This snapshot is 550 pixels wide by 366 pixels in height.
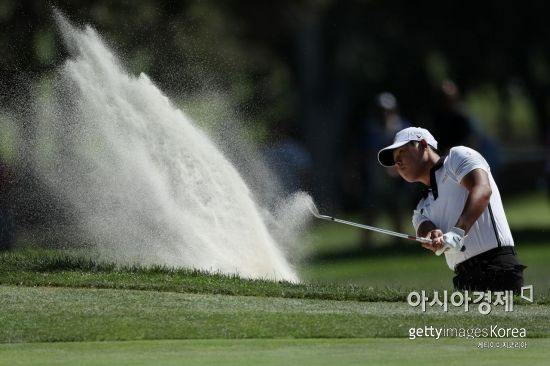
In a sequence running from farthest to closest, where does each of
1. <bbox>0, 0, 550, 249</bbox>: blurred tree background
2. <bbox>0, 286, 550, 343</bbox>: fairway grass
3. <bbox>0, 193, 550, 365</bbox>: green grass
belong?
<bbox>0, 0, 550, 249</bbox>: blurred tree background < <bbox>0, 286, 550, 343</bbox>: fairway grass < <bbox>0, 193, 550, 365</bbox>: green grass

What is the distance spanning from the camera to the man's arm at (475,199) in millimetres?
9797

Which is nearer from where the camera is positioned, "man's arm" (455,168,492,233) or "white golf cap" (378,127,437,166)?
"man's arm" (455,168,492,233)

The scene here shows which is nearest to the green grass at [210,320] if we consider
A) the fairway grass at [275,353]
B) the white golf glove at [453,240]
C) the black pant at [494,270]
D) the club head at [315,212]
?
the fairway grass at [275,353]

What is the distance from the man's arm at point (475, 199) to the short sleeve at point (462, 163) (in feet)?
0.18

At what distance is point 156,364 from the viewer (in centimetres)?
798

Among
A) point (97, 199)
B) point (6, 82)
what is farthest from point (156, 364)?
point (6, 82)

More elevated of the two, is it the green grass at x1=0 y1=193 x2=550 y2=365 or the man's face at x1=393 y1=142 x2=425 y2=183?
the man's face at x1=393 y1=142 x2=425 y2=183

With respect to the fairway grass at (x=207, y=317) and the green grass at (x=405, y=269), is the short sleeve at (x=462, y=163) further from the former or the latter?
the green grass at (x=405, y=269)

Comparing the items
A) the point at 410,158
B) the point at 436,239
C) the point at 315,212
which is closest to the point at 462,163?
the point at 410,158

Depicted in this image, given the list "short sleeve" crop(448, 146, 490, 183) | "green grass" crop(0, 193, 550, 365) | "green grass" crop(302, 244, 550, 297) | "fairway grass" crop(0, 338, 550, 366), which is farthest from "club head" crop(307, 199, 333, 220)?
"green grass" crop(302, 244, 550, 297)

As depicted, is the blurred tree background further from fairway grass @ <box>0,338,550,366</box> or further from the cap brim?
fairway grass @ <box>0,338,550,366</box>

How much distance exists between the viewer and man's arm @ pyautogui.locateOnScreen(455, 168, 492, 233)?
9797 mm

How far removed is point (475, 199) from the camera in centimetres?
982

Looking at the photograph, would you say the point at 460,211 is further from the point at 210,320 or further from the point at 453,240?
the point at 210,320
